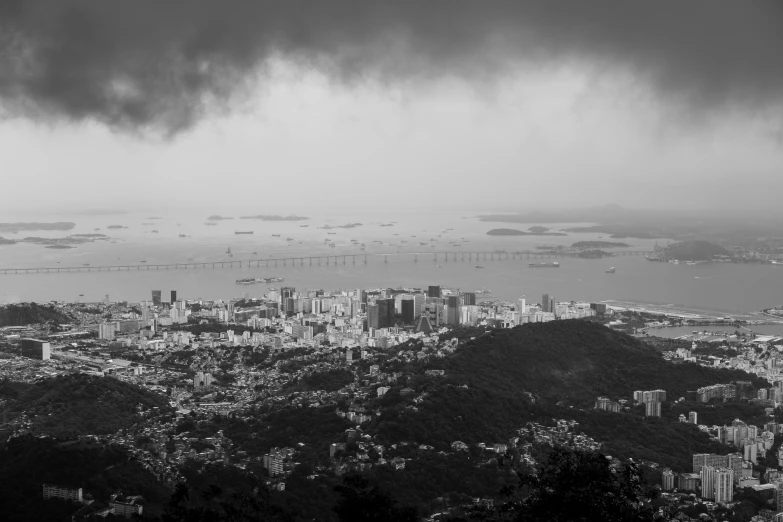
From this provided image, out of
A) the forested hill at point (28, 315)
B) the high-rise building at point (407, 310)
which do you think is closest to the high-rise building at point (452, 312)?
the high-rise building at point (407, 310)

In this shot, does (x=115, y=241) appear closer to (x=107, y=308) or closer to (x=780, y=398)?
(x=107, y=308)

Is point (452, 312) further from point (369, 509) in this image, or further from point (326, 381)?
point (369, 509)

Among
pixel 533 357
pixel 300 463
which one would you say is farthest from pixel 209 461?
pixel 533 357

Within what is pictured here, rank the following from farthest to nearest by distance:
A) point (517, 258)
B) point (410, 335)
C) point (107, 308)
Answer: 1. point (517, 258)
2. point (107, 308)
3. point (410, 335)

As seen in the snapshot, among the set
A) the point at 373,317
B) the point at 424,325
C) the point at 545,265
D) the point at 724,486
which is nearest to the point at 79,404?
the point at 724,486

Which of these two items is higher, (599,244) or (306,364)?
(599,244)

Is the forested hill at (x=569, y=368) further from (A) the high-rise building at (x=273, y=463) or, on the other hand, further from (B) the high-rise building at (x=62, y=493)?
(B) the high-rise building at (x=62, y=493)
